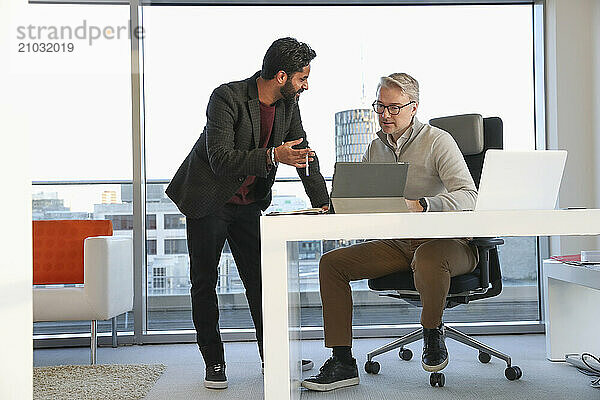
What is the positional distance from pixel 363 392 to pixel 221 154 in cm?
106

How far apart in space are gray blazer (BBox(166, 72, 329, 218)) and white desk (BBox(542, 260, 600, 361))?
1.11m

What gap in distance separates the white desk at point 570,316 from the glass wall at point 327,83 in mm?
1085

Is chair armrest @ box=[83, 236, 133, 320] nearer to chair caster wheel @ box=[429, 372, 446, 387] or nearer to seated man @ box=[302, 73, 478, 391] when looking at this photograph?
seated man @ box=[302, 73, 478, 391]

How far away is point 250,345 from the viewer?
4.23m

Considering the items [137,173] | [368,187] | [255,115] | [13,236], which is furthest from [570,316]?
[13,236]

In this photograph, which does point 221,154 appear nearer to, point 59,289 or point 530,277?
point 59,289

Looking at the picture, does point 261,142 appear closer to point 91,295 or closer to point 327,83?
point 91,295

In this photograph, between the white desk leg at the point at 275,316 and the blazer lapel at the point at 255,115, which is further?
the blazer lapel at the point at 255,115

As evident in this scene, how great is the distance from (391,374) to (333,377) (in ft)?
1.47

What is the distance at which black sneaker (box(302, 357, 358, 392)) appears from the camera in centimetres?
288

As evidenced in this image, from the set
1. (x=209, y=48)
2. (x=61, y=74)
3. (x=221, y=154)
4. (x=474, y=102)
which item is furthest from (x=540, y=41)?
(x=61, y=74)

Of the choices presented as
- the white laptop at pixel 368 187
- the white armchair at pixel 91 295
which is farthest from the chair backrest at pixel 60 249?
the white laptop at pixel 368 187

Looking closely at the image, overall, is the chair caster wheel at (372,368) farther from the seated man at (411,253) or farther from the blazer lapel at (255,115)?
the blazer lapel at (255,115)

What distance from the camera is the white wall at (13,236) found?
4.60ft
